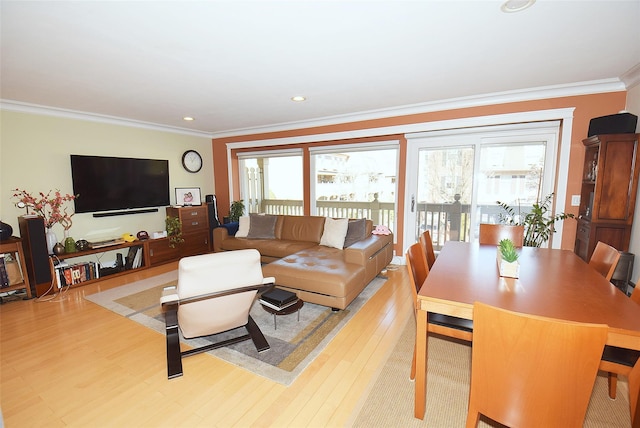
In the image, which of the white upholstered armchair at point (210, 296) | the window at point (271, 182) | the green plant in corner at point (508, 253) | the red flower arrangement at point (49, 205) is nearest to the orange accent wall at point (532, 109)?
the window at point (271, 182)

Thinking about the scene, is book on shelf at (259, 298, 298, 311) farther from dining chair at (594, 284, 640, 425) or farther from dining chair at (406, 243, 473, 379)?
dining chair at (594, 284, 640, 425)

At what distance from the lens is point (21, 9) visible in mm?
1622

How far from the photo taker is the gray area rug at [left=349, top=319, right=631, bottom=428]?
63.6 inches

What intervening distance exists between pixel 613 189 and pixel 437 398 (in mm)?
2694

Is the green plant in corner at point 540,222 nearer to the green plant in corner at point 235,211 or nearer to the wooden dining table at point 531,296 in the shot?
the wooden dining table at point 531,296

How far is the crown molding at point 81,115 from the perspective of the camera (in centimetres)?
343

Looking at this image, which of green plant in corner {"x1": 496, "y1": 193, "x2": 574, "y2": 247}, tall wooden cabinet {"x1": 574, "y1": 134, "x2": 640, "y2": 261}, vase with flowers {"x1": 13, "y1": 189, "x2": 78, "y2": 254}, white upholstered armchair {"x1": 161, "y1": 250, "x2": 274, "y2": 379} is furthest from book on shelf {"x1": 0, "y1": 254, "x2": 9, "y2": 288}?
tall wooden cabinet {"x1": 574, "y1": 134, "x2": 640, "y2": 261}

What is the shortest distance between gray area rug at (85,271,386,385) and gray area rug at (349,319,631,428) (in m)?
0.56

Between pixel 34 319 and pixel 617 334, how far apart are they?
4.59 metres

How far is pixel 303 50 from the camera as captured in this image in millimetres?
2201

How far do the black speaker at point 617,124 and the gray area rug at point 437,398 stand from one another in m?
2.22

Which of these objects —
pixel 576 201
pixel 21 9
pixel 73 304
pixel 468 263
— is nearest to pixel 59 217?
pixel 73 304

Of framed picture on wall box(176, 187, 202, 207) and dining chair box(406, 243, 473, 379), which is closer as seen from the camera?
dining chair box(406, 243, 473, 379)

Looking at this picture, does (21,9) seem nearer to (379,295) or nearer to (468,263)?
(468,263)
